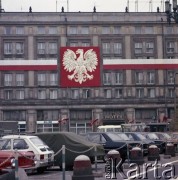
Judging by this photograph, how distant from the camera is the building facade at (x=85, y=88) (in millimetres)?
84125

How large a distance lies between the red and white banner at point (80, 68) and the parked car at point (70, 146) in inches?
639

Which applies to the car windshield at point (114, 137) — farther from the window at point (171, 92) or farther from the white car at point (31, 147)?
the window at point (171, 92)

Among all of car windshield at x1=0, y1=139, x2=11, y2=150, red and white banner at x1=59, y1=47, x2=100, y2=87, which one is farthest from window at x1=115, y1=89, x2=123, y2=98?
car windshield at x1=0, y1=139, x2=11, y2=150

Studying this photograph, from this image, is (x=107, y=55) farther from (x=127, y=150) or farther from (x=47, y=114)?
(x=127, y=150)

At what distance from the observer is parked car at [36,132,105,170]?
A: 22.3 metres

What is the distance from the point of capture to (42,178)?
19672 mm

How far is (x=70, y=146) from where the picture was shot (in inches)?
912

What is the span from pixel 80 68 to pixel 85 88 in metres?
42.1

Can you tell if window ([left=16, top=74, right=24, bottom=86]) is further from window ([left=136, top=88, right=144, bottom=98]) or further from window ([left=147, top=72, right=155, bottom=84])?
window ([left=147, top=72, right=155, bottom=84])

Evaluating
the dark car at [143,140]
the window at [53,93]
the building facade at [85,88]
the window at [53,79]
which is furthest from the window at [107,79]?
the dark car at [143,140]

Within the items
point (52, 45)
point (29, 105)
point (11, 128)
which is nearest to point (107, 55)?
point (52, 45)

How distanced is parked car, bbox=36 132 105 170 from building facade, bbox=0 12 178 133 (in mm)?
58867

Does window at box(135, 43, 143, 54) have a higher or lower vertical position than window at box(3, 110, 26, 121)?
A: higher

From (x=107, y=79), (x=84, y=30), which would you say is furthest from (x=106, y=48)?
(x=107, y=79)
